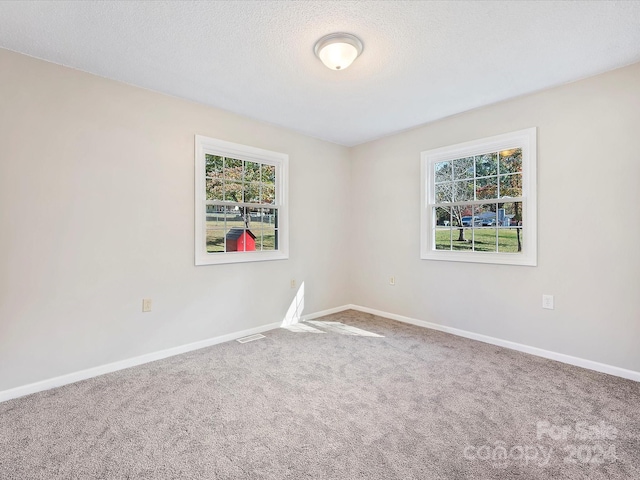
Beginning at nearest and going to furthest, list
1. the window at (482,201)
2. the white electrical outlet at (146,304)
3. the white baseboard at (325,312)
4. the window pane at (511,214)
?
the white electrical outlet at (146,304) < the window at (482,201) < the window pane at (511,214) < the white baseboard at (325,312)

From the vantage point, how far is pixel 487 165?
339 cm

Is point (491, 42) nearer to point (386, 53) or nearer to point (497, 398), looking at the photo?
point (386, 53)

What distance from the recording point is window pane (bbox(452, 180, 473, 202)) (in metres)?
3.55

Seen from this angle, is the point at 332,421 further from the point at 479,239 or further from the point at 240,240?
the point at 479,239

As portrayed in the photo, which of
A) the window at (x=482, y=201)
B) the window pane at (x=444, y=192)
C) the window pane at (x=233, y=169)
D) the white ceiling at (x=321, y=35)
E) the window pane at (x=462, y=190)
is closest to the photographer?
the white ceiling at (x=321, y=35)

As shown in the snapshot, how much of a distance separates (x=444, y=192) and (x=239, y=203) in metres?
2.40

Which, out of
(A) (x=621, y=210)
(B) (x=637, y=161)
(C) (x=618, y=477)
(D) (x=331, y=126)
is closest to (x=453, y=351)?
(C) (x=618, y=477)

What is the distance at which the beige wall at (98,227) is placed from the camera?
89.0 inches

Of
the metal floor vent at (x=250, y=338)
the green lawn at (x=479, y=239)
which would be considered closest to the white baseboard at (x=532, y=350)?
the green lawn at (x=479, y=239)

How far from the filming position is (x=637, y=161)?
96.2 inches

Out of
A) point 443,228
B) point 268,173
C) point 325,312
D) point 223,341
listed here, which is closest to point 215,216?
point 268,173

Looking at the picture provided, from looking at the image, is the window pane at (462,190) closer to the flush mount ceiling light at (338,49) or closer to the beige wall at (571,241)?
the beige wall at (571,241)

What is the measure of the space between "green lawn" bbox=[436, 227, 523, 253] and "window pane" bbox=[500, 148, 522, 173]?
597mm

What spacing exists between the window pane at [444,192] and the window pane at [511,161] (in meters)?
0.58
